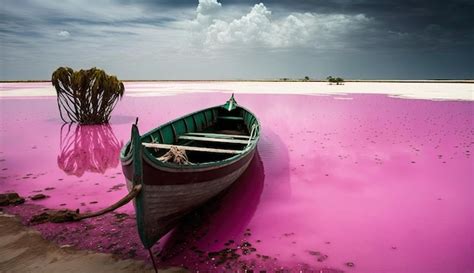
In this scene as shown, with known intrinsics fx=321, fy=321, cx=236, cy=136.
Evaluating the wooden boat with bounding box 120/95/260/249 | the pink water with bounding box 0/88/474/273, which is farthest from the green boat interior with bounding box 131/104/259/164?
the pink water with bounding box 0/88/474/273

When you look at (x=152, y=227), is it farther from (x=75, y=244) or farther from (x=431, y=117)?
(x=431, y=117)

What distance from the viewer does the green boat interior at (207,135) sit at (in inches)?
312

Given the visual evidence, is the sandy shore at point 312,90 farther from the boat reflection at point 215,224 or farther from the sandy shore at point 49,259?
the sandy shore at point 49,259

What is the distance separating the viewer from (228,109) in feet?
46.8

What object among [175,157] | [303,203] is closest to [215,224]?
[175,157]

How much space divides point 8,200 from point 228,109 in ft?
29.5

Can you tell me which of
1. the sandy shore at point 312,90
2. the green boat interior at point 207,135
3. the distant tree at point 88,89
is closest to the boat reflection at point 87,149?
the distant tree at point 88,89

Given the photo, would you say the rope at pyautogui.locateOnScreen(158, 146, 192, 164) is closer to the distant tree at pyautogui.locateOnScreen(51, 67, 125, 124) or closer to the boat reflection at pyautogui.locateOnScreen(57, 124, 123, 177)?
the boat reflection at pyautogui.locateOnScreen(57, 124, 123, 177)

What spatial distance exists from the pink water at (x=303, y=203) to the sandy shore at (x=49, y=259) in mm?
223

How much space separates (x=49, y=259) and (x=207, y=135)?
6.05 meters

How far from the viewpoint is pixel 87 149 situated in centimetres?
1239

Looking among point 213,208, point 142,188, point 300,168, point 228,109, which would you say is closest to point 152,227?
point 142,188

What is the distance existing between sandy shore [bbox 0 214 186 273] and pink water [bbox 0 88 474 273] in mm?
223

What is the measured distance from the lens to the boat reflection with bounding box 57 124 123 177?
33.0 ft
